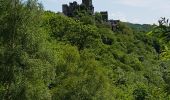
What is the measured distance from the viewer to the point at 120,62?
5094 inches

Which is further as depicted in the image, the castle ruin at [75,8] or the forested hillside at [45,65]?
the castle ruin at [75,8]

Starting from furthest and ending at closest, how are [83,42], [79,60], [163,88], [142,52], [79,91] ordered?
[142,52] < [83,42] < [79,60] < [79,91] < [163,88]

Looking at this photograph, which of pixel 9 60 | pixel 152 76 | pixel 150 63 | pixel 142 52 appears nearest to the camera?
pixel 9 60

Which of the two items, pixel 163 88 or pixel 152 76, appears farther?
pixel 152 76

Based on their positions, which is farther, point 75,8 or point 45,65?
point 75,8

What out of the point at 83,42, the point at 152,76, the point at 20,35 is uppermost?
the point at 20,35

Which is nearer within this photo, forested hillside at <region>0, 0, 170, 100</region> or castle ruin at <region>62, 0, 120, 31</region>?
forested hillside at <region>0, 0, 170, 100</region>

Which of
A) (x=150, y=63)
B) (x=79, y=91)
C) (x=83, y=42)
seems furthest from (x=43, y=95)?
(x=150, y=63)

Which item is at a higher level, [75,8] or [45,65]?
[75,8]

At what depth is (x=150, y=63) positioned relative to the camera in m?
142

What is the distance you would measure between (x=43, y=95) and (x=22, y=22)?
4692 mm

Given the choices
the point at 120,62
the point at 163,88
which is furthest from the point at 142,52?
the point at 163,88

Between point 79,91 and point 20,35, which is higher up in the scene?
point 20,35

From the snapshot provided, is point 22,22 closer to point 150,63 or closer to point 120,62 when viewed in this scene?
point 120,62
